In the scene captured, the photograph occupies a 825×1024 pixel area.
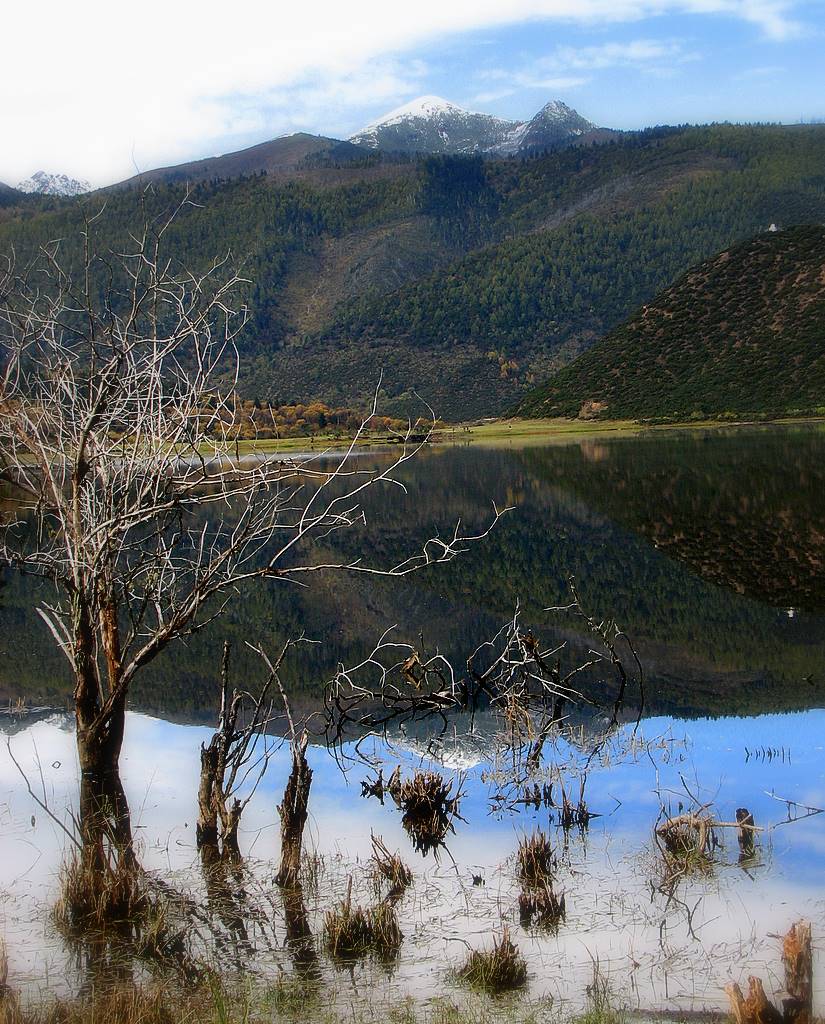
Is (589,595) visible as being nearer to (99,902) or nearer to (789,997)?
(99,902)

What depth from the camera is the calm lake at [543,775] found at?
21.0 ft

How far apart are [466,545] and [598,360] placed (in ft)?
254

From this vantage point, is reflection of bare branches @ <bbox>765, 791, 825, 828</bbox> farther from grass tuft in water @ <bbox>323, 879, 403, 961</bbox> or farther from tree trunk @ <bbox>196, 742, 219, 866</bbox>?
tree trunk @ <bbox>196, 742, 219, 866</bbox>

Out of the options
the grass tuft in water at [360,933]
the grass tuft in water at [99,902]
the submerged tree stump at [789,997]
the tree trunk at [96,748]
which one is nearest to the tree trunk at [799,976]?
the submerged tree stump at [789,997]

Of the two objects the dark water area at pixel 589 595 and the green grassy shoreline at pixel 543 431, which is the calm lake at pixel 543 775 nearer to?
the dark water area at pixel 589 595

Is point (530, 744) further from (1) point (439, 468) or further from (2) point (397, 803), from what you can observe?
(1) point (439, 468)

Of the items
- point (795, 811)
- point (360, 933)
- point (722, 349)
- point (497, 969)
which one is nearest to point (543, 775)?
point (795, 811)

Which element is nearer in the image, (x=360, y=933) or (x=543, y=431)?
(x=360, y=933)

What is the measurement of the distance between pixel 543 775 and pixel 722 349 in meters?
86.4

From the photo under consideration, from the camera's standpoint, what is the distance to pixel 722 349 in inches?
3622

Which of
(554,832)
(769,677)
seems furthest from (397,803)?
(769,677)

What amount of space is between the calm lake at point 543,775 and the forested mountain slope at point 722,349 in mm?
62700

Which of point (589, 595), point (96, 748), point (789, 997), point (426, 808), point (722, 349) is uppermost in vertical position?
point (722, 349)

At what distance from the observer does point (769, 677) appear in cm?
1296
